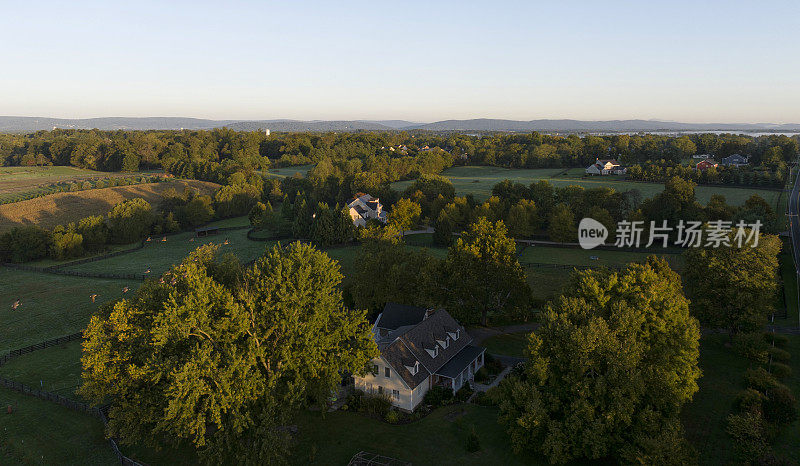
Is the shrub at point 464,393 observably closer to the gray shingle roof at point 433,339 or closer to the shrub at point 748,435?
the gray shingle roof at point 433,339

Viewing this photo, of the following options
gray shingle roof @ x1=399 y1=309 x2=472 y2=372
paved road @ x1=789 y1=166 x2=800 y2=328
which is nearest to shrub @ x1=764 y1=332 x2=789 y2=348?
paved road @ x1=789 y1=166 x2=800 y2=328

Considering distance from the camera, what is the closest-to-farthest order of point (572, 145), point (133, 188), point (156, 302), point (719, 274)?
1. point (156, 302)
2. point (719, 274)
3. point (133, 188)
4. point (572, 145)

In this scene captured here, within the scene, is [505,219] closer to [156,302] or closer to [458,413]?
[458,413]

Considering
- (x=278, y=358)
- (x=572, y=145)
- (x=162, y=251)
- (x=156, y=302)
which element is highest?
(x=572, y=145)

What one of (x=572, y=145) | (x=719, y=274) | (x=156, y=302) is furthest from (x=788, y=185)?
(x=156, y=302)

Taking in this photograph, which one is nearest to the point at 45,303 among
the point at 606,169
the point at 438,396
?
the point at 438,396

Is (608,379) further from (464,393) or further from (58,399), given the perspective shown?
(58,399)

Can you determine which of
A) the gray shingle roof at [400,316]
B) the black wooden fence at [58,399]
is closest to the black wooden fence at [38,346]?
the black wooden fence at [58,399]

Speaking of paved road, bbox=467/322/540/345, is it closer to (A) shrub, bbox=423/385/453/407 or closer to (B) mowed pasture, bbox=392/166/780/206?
(A) shrub, bbox=423/385/453/407
